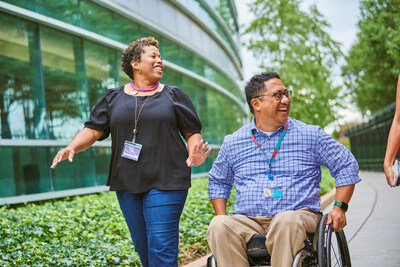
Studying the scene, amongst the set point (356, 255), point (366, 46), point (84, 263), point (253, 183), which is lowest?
point (356, 255)

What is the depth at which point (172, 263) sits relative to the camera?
3.08 m

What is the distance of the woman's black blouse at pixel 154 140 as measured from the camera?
3150 millimetres

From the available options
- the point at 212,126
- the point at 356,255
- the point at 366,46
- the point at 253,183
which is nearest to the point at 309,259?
the point at 253,183

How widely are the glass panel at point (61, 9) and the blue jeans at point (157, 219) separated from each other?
735cm

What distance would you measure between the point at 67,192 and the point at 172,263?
7.15 m

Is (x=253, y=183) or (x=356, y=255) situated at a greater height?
(x=253, y=183)

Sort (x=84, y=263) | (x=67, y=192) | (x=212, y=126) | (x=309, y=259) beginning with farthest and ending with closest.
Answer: (x=212, y=126) → (x=67, y=192) → (x=84, y=263) → (x=309, y=259)

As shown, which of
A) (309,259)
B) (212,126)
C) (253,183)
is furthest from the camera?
(212,126)

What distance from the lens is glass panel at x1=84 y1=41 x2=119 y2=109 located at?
35.9 feet

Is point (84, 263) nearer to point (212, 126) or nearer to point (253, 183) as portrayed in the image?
point (253, 183)

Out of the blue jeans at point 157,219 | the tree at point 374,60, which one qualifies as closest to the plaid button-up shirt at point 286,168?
the blue jeans at point 157,219

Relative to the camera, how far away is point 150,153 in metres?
3.18

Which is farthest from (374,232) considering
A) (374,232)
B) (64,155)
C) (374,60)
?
(374,60)

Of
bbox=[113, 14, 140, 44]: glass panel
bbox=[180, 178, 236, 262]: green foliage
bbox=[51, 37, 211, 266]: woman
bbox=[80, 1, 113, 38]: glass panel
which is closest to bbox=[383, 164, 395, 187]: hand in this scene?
bbox=[51, 37, 211, 266]: woman
